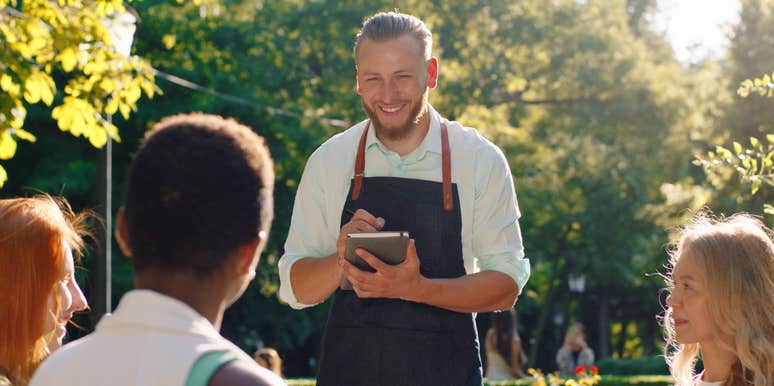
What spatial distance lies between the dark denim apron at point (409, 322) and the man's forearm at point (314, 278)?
0.19 feet

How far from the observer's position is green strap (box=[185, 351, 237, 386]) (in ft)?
6.71

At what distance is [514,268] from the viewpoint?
4152mm

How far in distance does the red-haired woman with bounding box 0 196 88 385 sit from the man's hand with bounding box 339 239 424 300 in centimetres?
92

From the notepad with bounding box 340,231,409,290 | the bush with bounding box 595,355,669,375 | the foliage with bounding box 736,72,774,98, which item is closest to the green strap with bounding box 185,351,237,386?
the notepad with bounding box 340,231,409,290

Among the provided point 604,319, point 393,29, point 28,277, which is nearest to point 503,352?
point 393,29

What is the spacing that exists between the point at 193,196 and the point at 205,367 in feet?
1.01

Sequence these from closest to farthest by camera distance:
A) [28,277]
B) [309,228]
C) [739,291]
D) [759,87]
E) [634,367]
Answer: [28,277], [309,228], [739,291], [759,87], [634,367]

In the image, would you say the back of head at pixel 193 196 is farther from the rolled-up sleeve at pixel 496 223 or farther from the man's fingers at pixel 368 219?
the rolled-up sleeve at pixel 496 223

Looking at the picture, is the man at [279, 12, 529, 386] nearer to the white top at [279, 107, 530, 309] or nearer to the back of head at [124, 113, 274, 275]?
the white top at [279, 107, 530, 309]

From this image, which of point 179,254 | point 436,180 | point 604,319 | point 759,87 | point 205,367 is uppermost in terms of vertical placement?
point 759,87

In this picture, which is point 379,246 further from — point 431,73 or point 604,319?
point 604,319

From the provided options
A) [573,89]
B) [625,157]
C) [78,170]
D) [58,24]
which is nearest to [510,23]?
[573,89]

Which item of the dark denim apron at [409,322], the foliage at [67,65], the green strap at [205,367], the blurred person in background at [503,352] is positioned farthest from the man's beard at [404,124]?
the blurred person in background at [503,352]

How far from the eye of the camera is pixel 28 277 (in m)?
3.78
